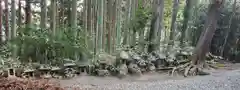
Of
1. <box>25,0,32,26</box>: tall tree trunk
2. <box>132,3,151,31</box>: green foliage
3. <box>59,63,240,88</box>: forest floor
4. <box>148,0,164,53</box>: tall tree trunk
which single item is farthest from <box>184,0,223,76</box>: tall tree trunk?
<box>25,0,32,26</box>: tall tree trunk

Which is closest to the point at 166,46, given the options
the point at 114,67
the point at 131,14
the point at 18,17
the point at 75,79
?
the point at 131,14

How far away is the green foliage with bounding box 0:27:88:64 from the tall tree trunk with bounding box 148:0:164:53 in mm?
1861

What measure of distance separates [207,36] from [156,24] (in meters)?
1.22

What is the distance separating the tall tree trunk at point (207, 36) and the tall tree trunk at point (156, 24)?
100 cm

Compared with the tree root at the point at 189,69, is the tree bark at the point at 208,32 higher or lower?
higher

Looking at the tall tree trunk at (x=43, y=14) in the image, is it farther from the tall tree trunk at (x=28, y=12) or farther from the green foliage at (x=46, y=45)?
the green foliage at (x=46, y=45)

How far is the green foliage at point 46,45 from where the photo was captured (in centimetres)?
508

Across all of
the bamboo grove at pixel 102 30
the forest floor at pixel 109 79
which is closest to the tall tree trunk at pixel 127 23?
the bamboo grove at pixel 102 30

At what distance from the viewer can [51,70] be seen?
4816mm

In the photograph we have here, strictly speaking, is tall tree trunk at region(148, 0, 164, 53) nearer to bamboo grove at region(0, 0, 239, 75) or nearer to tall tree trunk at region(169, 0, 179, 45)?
bamboo grove at region(0, 0, 239, 75)

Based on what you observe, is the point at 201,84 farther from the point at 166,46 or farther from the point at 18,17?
the point at 18,17

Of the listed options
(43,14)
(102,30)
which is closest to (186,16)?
(102,30)

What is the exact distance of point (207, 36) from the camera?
18.7ft

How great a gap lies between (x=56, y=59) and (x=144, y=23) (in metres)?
2.67
